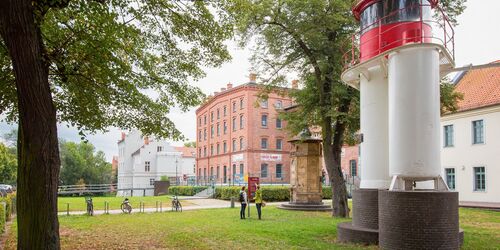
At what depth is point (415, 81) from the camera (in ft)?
36.1

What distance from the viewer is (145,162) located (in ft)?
255

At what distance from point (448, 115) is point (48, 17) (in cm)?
2794

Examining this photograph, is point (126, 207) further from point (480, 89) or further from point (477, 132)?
point (480, 89)

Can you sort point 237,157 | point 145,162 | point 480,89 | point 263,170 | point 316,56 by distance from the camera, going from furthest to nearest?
point 145,162 → point 237,157 → point 263,170 → point 480,89 → point 316,56

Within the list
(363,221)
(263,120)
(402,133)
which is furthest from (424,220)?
(263,120)

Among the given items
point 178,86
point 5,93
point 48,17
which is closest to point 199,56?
point 178,86

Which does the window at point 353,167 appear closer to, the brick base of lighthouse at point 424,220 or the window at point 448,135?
the window at point 448,135

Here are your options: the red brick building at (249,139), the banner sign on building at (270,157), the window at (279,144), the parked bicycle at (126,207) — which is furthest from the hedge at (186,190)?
the parked bicycle at (126,207)

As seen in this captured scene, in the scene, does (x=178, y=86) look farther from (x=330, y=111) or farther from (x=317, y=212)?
(x=317, y=212)

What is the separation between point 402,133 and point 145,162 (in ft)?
231

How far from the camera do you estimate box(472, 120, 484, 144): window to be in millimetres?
28547

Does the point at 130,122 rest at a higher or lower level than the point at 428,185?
higher

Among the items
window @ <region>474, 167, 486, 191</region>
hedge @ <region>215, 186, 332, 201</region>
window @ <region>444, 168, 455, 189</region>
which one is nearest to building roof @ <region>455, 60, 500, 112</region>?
window @ <region>474, 167, 486, 191</region>

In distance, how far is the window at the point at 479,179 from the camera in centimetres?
2817
